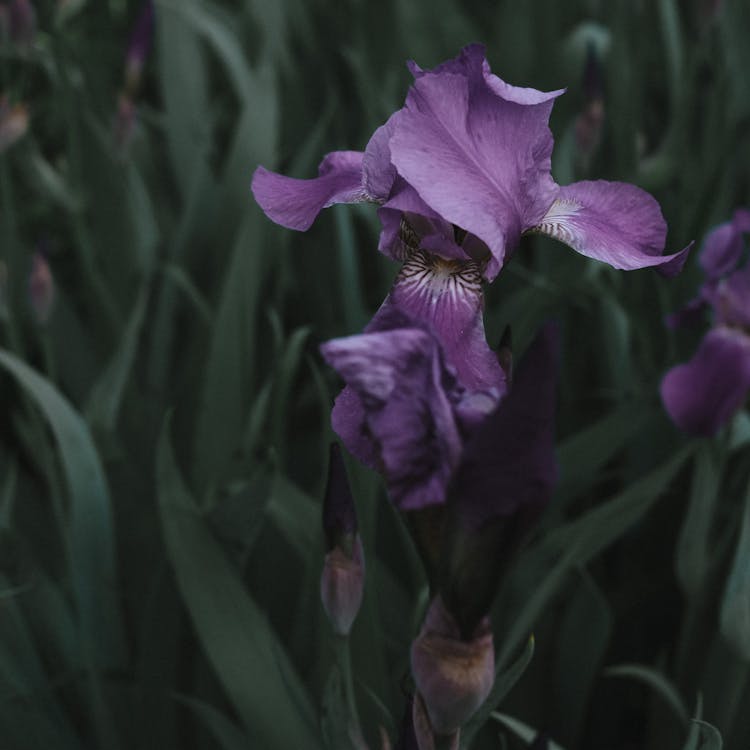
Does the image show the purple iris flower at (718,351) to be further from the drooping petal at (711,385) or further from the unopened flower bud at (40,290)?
the unopened flower bud at (40,290)

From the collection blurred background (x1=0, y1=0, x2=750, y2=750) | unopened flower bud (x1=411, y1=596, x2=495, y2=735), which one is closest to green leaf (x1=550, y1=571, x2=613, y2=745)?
blurred background (x1=0, y1=0, x2=750, y2=750)

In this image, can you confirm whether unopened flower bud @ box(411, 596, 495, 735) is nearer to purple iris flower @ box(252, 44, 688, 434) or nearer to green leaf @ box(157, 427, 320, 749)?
purple iris flower @ box(252, 44, 688, 434)

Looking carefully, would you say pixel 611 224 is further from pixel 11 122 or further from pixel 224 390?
pixel 11 122

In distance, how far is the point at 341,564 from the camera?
63 cm

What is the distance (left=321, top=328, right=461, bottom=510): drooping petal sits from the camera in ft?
1.45

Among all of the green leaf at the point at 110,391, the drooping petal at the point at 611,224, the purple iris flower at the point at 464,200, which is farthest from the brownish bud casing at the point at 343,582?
the green leaf at the point at 110,391

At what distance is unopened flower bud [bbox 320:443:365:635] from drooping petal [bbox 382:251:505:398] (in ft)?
0.39

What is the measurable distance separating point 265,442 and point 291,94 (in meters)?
0.90

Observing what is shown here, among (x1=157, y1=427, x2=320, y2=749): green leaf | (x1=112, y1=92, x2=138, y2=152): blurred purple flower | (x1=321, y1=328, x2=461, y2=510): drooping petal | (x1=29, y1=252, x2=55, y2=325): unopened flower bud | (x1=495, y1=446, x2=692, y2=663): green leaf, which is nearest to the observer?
(x1=321, y1=328, x2=461, y2=510): drooping petal

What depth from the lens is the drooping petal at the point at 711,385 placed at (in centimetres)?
101

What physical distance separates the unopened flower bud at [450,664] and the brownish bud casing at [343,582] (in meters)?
0.14

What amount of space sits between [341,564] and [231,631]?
28 cm

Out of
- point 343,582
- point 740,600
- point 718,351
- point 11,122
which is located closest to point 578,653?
point 740,600

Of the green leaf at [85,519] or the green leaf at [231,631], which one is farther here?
the green leaf at [85,519]
